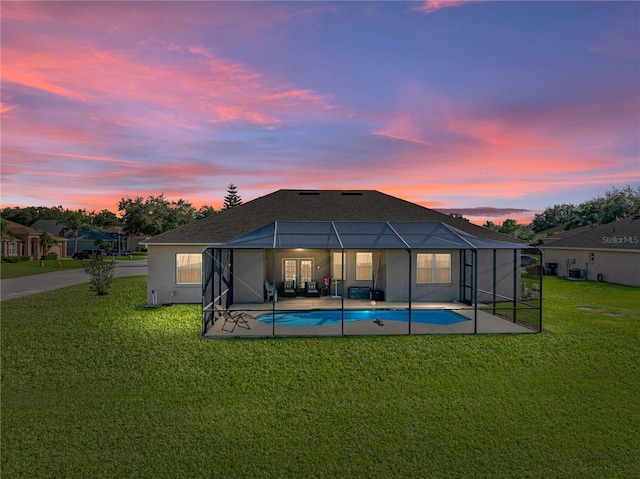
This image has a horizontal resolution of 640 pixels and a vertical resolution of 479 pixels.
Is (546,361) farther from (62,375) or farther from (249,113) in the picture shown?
(249,113)

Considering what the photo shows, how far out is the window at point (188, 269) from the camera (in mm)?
16906

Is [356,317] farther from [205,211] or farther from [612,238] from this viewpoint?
[205,211]

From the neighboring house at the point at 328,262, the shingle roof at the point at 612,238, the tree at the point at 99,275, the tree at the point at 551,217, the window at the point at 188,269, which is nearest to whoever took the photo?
the neighboring house at the point at 328,262

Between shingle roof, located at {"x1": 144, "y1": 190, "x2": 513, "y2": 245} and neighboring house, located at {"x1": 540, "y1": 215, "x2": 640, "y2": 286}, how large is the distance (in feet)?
39.7

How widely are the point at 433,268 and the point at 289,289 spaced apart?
709 cm

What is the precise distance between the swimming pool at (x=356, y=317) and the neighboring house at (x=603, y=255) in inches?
697

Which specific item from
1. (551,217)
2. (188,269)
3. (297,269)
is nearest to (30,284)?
(188,269)

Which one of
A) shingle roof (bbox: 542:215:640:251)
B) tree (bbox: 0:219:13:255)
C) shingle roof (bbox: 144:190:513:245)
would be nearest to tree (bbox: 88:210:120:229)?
tree (bbox: 0:219:13:255)

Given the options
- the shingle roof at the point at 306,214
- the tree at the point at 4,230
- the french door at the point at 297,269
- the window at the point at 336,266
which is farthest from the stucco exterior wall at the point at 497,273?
the tree at the point at 4,230

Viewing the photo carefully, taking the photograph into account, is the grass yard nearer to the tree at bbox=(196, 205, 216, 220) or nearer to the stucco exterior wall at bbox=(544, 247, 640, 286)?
the stucco exterior wall at bbox=(544, 247, 640, 286)

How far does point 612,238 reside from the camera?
27375 millimetres

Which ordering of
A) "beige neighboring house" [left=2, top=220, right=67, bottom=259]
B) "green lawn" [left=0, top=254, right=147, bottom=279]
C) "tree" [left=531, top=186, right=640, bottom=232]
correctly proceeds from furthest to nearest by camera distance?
"tree" [left=531, top=186, right=640, bottom=232]
"beige neighboring house" [left=2, top=220, right=67, bottom=259]
"green lawn" [left=0, top=254, right=147, bottom=279]

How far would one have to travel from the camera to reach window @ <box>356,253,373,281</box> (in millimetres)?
18172

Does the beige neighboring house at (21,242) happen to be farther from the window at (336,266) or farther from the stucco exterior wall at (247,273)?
the window at (336,266)
